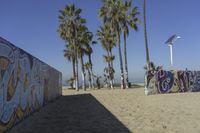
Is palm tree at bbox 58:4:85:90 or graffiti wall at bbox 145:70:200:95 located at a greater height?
palm tree at bbox 58:4:85:90

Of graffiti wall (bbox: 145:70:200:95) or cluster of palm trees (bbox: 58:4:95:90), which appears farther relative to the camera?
cluster of palm trees (bbox: 58:4:95:90)

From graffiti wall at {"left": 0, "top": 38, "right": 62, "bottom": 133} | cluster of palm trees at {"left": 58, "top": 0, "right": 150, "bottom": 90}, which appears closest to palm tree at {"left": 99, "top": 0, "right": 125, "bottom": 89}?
cluster of palm trees at {"left": 58, "top": 0, "right": 150, "bottom": 90}

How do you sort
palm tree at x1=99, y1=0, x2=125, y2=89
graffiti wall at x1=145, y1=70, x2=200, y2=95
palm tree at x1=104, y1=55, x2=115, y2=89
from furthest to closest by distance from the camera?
palm tree at x1=104, y1=55, x2=115, y2=89 → palm tree at x1=99, y1=0, x2=125, y2=89 → graffiti wall at x1=145, y1=70, x2=200, y2=95

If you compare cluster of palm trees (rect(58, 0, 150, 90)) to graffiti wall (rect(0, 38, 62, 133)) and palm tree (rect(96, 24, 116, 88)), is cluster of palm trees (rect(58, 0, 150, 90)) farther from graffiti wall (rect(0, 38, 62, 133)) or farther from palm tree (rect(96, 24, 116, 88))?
graffiti wall (rect(0, 38, 62, 133))

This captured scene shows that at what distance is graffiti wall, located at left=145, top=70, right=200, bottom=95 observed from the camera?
1254 inches

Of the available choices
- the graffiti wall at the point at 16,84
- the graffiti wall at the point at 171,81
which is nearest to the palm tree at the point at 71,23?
the graffiti wall at the point at 171,81

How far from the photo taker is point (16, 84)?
44.7 ft

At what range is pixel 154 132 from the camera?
11273mm

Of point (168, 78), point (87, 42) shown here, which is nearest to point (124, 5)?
point (87, 42)

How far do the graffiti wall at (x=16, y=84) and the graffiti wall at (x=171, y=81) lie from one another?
47.5 ft

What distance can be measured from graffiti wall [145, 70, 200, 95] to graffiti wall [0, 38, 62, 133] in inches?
570

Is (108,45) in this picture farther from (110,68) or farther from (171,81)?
(171,81)

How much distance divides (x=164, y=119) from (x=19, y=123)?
553cm

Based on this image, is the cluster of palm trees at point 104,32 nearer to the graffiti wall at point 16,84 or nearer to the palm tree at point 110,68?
the palm tree at point 110,68
